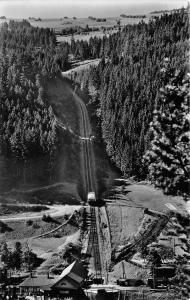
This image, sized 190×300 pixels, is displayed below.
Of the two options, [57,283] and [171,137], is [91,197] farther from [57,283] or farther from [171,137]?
[171,137]

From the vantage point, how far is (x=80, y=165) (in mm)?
24250

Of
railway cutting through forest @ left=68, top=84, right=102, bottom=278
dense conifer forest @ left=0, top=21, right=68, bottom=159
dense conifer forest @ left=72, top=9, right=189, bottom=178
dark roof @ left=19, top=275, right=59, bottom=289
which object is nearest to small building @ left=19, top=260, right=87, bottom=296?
dark roof @ left=19, top=275, right=59, bottom=289

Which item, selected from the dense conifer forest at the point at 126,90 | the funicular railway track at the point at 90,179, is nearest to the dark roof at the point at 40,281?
the funicular railway track at the point at 90,179

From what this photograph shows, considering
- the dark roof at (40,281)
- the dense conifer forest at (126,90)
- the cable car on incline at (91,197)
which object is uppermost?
the dense conifer forest at (126,90)

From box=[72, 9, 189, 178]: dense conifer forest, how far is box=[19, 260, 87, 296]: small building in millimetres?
4921

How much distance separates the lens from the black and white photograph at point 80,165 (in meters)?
22.7

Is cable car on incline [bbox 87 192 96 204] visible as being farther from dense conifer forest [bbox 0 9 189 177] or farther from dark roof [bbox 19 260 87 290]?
dark roof [bbox 19 260 87 290]

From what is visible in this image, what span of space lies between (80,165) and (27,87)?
466 cm

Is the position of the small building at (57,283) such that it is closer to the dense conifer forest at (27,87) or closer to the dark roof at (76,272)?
the dark roof at (76,272)

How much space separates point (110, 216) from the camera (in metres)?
25.1

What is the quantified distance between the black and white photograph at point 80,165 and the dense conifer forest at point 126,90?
6 centimetres

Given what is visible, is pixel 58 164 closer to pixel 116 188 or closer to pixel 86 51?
pixel 116 188

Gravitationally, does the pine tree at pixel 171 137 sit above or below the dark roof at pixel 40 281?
above

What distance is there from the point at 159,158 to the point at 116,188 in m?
16.4
